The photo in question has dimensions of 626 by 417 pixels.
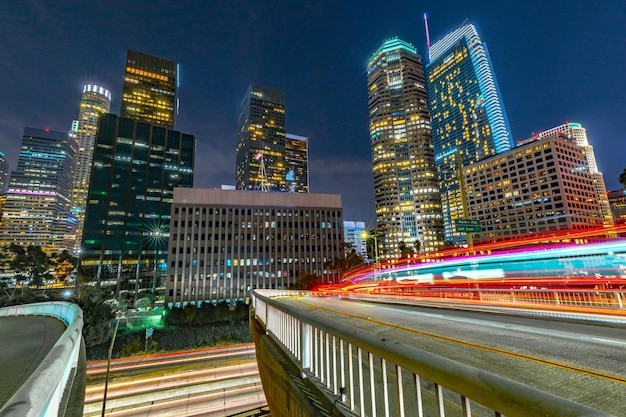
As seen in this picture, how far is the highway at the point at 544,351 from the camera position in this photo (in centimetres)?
435

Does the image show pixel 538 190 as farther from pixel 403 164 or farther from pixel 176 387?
pixel 176 387

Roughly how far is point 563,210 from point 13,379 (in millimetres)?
146094

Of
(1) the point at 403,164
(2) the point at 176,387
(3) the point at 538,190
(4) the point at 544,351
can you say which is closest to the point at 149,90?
(1) the point at 403,164

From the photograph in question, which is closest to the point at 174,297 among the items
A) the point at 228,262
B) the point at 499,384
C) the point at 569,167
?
the point at 228,262

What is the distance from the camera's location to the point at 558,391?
416 centimetres

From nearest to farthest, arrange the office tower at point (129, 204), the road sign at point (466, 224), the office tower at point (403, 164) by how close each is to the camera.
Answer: the road sign at point (466, 224), the office tower at point (129, 204), the office tower at point (403, 164)

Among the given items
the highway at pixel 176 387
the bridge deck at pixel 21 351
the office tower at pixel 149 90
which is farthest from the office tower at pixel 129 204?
the bridge deck at pixel 21 351

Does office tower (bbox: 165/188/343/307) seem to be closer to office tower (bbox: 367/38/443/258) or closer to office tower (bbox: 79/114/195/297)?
office tower (bbox: 79/114/195/297)

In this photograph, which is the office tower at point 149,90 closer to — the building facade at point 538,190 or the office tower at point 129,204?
the office tower at point 129,204

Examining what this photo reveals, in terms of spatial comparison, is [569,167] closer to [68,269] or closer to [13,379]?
[13,379]

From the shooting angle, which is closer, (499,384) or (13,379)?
(499,384)

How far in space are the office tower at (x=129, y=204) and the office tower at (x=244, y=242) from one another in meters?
42.4

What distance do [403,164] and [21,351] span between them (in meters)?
186

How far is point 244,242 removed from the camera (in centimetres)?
8812
